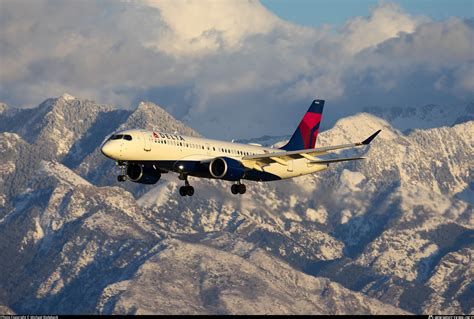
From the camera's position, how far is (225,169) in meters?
185

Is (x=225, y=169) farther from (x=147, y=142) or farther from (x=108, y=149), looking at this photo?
(x=108, y=149)

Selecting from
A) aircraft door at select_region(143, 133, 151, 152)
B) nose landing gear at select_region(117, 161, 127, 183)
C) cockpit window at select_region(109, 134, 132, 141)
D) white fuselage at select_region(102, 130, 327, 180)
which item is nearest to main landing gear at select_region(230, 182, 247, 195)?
white fuselage at select_region(102, 130, 327, 180)

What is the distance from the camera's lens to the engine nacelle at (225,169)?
18488 centimetres

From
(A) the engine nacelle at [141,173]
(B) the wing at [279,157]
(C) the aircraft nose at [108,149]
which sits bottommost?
(C) the aircraft nose at [108,149]

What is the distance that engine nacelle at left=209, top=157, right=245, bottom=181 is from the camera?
607ft

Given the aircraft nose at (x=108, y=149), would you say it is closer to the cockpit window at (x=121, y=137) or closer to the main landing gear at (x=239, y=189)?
the cockpit window at (x=121, y=137)

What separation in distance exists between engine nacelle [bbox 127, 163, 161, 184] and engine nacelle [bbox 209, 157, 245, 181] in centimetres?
827

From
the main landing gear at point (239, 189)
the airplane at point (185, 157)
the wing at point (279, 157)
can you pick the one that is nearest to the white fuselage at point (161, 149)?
the airplane at point (185, 157)

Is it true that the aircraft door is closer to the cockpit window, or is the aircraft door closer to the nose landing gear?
the cockpit window

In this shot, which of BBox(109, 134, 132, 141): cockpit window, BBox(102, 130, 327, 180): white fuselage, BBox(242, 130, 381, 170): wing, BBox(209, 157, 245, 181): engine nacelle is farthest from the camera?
BBox(242, 130, 381, 170): wing

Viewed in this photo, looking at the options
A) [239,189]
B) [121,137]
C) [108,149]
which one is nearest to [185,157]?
[121,137]

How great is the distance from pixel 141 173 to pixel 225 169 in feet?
39.6

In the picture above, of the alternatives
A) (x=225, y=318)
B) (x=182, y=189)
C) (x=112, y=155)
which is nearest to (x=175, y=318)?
(x=225, y=318)

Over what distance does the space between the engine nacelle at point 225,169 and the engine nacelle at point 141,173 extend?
8.27 metres
